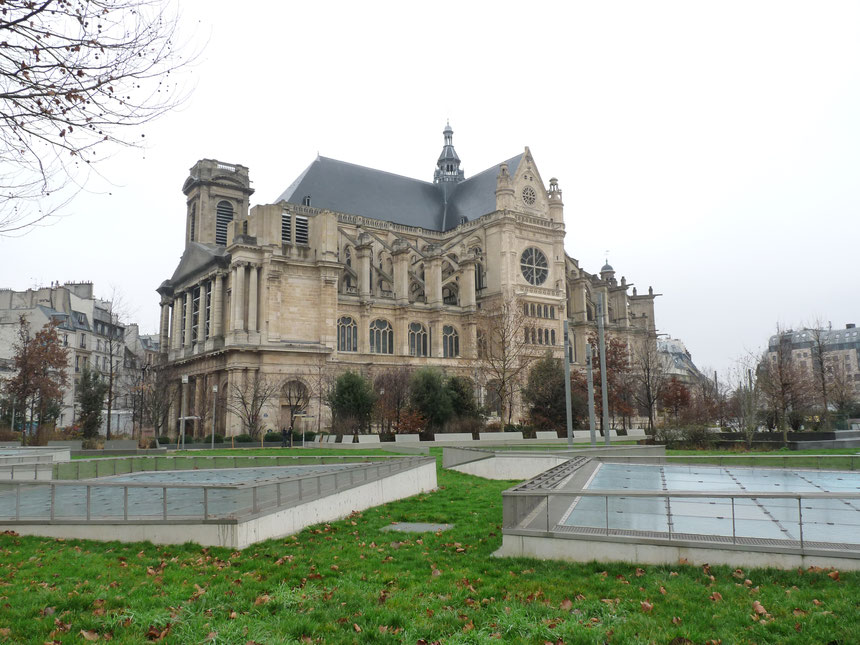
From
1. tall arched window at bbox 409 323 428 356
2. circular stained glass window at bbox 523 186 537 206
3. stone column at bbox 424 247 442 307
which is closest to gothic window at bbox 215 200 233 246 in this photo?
stone column at bbox 424 247 442 307

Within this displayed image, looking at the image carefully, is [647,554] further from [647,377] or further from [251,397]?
[251,397]

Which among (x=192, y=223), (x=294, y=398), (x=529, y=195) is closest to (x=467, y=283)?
(x=529, y=195)

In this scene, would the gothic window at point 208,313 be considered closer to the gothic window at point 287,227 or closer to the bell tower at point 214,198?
the bell tower at point 214,198

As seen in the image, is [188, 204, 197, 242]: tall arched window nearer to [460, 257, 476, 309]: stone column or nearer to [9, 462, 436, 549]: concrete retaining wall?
[460, 257, 476, 309]: stone column

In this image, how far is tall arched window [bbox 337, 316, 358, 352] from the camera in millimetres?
50531

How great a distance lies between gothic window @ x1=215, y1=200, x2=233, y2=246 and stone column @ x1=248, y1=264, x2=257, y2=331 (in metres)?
12.9

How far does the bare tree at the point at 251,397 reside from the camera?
141ft

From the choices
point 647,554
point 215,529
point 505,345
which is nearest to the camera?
point 647,554

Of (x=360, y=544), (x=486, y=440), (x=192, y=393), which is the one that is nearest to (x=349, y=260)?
(x=192, y=393)

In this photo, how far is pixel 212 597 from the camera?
22.4 feet

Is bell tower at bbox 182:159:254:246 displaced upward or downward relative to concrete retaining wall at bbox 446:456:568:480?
upward

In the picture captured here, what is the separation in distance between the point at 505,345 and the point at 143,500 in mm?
37918

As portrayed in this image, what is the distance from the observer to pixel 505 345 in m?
46.2

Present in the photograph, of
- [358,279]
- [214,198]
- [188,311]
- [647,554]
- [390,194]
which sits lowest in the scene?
[647,554]
